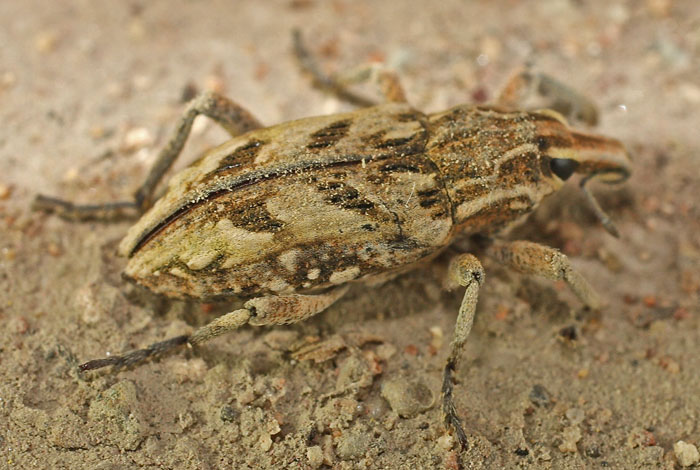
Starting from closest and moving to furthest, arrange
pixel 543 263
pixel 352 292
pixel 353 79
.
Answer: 1. pixel 543 263
2. pixel 352 292
3. pixel 353 79

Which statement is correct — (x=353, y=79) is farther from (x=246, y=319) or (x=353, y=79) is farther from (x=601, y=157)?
(x=246, y=319)

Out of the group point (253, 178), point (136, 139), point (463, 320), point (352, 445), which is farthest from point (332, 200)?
point (136, 139)

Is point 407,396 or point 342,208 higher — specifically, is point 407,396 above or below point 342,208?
below

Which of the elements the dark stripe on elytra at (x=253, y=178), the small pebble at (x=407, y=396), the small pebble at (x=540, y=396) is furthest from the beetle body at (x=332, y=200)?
the small pebble at (x=540, y=396)

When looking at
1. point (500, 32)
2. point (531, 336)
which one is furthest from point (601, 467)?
point (500, 32)

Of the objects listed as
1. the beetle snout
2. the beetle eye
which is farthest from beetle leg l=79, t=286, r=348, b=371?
the beetle snout

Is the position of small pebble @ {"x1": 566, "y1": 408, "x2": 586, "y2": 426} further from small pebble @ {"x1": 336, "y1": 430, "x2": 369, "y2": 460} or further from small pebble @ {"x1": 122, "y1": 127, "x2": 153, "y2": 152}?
small pebble @ {"x1": 122, "y1": 127, "x2": 153, "y2": 152}

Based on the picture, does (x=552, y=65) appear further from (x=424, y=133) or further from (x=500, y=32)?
(x=424, y=133)
